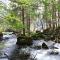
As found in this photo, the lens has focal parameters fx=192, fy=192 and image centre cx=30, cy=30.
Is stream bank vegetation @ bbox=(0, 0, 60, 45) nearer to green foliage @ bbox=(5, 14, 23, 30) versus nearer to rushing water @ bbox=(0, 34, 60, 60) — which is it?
green foliage @ bbox=(5, 14, 23, 30)

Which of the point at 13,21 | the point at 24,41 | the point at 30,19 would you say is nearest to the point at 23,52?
the point at 24,41

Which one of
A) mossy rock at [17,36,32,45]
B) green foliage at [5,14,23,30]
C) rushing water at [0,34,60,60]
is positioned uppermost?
green foliage at [5,14,23,30]

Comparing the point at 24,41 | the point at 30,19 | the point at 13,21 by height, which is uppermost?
the point at 13,21

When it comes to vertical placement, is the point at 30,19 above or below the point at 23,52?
above

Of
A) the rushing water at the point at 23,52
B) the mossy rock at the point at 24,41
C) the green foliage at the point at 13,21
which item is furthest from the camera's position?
the mossy rock at the point at 24,41

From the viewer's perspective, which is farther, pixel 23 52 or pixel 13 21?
pixel 13 21

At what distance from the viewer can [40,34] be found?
2116cm

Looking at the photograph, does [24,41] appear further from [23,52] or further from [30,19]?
[30,19]

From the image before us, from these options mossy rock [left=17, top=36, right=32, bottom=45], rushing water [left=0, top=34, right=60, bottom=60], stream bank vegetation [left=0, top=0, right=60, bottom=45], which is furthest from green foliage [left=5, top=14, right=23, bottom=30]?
rushing water [left=0, top=34, right=60, bottom=60]

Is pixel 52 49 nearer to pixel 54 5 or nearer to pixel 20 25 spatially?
pixel 20 25

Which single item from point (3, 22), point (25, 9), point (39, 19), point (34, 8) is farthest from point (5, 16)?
point (39, 19)

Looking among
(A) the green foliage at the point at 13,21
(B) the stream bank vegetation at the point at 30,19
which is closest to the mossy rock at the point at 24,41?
(B) the stream bank vegetation at the point at 30,19

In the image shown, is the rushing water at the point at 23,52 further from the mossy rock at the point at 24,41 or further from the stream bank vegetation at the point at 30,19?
the stream bank vegetation at the point at 30,19

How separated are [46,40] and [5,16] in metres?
5.18
